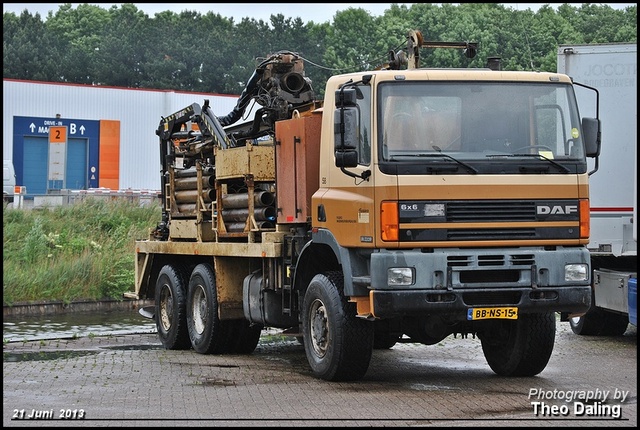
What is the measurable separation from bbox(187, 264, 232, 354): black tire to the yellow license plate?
466cm

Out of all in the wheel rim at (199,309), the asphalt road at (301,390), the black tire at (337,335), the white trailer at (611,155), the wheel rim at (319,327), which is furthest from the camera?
the white trailer at (611,155)

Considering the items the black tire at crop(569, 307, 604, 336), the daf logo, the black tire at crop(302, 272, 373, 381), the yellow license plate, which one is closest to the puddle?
the black tire at crop(302, 272, 373, 381)

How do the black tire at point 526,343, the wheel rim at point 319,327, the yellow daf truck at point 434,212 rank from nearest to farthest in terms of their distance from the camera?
the yellow daf truck at point 434,212
the wheel rim at point 319,327
the black tire at point 526,343

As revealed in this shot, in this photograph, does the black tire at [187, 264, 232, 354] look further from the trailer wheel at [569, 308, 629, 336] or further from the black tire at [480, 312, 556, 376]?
the trailer wheel at [569, 308, 629, 336]

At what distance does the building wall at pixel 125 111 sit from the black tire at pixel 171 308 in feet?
137

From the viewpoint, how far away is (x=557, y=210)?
11320 millimetres

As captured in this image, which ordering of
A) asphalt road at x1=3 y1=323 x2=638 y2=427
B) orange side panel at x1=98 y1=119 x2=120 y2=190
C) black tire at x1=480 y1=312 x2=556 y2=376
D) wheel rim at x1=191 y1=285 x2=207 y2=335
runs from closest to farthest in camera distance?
asphalt road at x1=3 y1=323 x2=638 y2=427 → black tire at x1=480 y1=312 x2=556 y2=376 → wheel rim at x1=191 y1=285 x2=207 y2=335 → orange side panel at x1=98 y1=119 x2=120 y2=190

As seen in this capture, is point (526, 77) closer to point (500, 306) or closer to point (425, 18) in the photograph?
point (500, 306)

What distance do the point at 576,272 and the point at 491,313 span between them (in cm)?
99

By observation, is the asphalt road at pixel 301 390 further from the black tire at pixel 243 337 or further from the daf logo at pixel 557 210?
the daf logo at pixel 557 210

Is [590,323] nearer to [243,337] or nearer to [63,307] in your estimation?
[243,337]

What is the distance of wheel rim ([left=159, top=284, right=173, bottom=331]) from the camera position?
1627cm

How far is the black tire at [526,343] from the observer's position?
1211 centimetres

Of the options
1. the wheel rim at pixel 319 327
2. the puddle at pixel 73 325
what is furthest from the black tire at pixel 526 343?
the puddle at pixel 73 325
